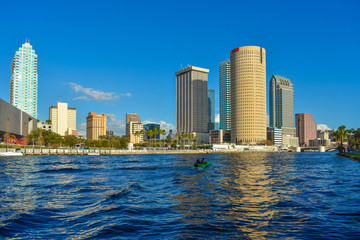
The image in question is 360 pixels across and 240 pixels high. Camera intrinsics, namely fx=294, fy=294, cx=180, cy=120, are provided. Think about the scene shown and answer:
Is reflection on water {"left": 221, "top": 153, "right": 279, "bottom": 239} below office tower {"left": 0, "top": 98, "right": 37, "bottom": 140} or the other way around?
below

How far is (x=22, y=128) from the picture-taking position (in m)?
199

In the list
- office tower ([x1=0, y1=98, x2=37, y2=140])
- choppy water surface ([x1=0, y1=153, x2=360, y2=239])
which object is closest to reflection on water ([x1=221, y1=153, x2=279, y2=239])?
choppy water surface ([x1=0, y1=153, x2=360, y2=239])

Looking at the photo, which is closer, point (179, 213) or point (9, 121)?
point (179, 213)

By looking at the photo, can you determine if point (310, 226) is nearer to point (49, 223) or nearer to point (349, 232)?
point (349, 232)

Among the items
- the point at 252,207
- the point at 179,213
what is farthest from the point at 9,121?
the point at 252,207

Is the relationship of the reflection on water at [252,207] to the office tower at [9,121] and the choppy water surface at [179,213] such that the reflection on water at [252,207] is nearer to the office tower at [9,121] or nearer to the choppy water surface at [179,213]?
the choppy water surface at [179,213]

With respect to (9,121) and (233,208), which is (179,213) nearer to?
(233,208)

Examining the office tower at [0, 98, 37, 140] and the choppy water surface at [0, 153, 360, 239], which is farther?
the office tower at [0, 98, 37, 140]

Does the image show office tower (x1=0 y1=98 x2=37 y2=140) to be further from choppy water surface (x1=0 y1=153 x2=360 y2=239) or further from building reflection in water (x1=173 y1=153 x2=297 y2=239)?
building reflection in water (x1=173 y1=153 x2=297 y2=239)

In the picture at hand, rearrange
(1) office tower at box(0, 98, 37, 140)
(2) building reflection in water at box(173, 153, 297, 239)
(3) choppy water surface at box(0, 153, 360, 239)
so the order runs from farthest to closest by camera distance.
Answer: (1) office tower at box(0, 98, 37, 140) < (2) building reflection in water at box(173, 153, 297, 239) < (3) choppy water surface at box(0, 153, 360, 239)

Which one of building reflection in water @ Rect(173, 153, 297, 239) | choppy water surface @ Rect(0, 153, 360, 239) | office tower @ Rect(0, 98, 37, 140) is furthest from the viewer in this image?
office tower @ Rect(0, 98, 37, 140)

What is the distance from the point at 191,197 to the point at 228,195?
156 inches

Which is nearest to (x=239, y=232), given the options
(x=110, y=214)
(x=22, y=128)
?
(x=110, y=214)

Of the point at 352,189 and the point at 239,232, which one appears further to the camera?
the point at 352,189
